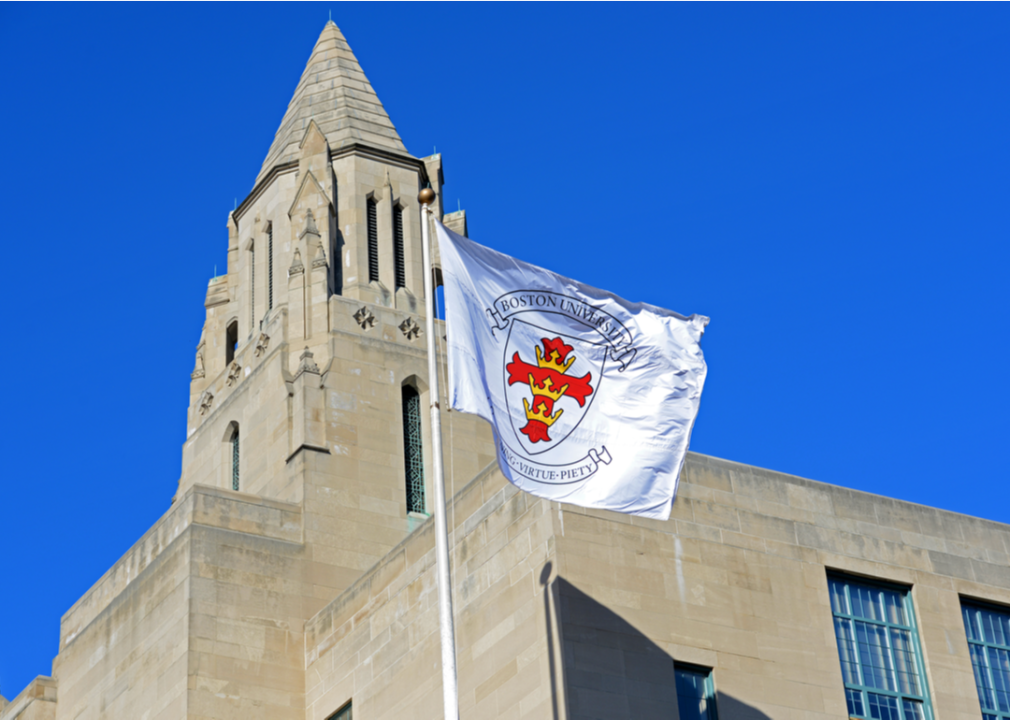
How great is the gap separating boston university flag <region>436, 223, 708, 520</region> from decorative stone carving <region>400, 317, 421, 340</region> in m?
18.4

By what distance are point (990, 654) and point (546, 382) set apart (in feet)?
44.4

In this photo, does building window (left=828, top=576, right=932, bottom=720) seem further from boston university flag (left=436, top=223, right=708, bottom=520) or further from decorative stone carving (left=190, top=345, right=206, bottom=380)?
decorative stone carving (left=190, top=345, right=206, bottom=380)

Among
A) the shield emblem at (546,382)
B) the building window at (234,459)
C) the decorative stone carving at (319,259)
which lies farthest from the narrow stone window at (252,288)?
the shield emblem at (546,382)

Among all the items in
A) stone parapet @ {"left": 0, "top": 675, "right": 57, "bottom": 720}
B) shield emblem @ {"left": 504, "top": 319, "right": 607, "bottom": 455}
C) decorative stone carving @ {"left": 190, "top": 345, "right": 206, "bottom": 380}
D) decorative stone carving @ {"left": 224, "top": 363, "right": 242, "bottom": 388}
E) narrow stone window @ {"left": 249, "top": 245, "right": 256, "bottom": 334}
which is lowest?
shield emblem @ {"left": 504, "top": 319, "right": 607, "bottom": 455}

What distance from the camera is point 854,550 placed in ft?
108

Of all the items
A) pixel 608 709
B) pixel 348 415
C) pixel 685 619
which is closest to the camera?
pixel 608 709

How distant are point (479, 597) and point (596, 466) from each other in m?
6.72

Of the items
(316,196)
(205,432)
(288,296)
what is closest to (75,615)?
(205,432)

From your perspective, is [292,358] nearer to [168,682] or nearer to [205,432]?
[205,432]

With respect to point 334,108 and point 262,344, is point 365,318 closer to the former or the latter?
point 262,344

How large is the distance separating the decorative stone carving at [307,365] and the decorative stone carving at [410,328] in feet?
10.6

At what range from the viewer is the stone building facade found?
29.7 m

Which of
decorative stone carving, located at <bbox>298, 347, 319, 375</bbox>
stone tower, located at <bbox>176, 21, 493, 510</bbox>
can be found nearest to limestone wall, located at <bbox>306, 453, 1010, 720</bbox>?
stone tower, located at <bbox>176, 21, 493, 510</bbox>

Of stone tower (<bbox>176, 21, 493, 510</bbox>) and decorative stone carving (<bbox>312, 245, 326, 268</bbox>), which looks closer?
stone tower (<bbox>176, 21, 493, 510</bbox>)
